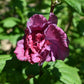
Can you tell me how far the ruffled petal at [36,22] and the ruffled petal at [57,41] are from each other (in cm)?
5

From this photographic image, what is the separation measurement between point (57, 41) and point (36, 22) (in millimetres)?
171

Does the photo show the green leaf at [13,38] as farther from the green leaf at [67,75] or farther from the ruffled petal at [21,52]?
the ruffled petal at [21,52]

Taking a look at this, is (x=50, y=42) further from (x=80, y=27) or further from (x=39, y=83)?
(x=80, y=27)

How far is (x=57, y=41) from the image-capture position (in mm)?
1094

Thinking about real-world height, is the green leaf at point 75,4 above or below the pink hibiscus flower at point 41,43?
above

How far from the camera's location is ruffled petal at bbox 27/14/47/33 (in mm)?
1080

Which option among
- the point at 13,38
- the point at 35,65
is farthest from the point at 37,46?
the point at 13,38

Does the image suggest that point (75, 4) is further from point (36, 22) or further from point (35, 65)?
point (35, 65)

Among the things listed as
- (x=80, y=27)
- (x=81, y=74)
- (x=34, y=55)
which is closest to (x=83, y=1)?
(x=34, y=55)

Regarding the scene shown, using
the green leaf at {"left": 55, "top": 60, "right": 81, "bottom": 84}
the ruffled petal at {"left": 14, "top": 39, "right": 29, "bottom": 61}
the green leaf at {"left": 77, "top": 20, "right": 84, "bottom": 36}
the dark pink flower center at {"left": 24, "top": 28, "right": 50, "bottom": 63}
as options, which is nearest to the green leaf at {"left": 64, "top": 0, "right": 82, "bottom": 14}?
the dark pink flower center at {"left": 24, "top": 28, "right": 50, "bottom": 63}

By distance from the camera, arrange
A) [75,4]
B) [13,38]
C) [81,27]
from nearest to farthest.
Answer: [75,4] → [13,38] → [81,27]

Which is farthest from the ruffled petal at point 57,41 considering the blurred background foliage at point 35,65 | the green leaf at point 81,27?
the green leaf at point 81,27

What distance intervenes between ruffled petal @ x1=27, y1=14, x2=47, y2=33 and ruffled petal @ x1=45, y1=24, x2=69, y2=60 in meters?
0.05

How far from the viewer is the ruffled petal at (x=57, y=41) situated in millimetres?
1056
